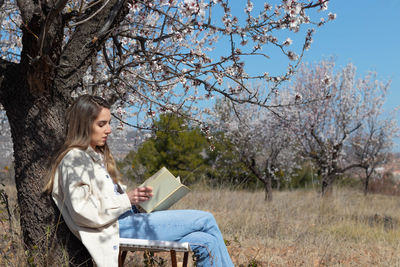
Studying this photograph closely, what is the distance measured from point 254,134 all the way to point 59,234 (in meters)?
8.53

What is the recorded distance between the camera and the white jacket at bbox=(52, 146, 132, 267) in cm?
214

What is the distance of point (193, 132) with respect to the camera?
14.3 metres

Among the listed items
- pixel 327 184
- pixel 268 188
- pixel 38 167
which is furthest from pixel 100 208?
pixel 327 184

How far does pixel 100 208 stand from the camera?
2.17 meters

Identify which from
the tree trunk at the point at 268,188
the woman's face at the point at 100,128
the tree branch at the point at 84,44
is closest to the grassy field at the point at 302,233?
the woman's face at the point at 100,128

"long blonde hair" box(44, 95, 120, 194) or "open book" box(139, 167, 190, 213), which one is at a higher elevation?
"long blonde hair" box(44, 95, 120, 194)

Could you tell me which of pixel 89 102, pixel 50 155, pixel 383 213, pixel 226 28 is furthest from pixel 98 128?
pixel 383 213

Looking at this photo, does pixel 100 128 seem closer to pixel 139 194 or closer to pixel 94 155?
pixel 94 155

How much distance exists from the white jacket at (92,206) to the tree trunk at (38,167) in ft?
0.96

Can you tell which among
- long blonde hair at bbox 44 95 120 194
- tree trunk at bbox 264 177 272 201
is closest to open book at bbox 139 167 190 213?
long blonde hair at bbox 44 95 120 194

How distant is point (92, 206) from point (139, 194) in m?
0.25

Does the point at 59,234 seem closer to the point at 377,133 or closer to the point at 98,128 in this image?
the point at 98,128

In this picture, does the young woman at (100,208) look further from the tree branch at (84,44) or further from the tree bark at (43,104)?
the tree branch at (84,44)

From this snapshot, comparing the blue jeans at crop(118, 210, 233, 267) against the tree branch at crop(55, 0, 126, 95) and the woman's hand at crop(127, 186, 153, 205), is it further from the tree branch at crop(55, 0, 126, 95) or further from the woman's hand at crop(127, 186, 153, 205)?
the tree branch at crop(55, 0, 126, 95)
